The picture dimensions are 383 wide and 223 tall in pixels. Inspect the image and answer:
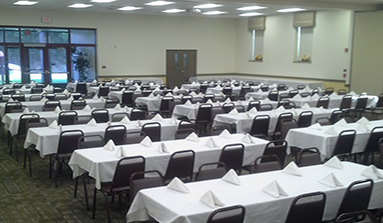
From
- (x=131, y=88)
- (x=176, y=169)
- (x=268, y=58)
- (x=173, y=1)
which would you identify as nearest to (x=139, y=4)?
(x=173, y=1)

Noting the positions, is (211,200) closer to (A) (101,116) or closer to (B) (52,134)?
(B) (52,134)

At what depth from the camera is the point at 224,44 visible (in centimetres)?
2525

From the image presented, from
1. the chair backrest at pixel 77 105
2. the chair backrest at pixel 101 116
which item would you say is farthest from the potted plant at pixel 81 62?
the chair backrest at pixel 101 116

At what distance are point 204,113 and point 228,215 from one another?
22.9ft

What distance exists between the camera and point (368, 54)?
57.4 ft

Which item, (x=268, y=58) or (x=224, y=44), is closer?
(x=268, y=58)

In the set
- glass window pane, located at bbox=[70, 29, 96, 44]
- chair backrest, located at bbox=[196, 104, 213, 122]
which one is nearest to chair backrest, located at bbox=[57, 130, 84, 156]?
chair backrest, located at bbox=[196, 104, 213, 122]

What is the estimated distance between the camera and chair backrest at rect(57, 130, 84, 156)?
7.28 meters

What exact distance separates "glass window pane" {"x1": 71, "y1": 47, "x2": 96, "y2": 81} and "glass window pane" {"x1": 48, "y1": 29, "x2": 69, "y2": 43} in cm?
67

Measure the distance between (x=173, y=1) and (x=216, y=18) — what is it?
840cm

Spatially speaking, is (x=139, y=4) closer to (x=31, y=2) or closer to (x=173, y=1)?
(x=173, y=1)

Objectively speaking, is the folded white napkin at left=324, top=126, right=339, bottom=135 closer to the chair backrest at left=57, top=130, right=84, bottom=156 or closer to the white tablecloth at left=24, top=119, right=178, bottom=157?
the white tablecloth at left=24, top=119, right=178, bottom=157

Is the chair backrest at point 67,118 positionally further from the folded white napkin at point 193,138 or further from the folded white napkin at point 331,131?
the folded white napkin at point 331,131

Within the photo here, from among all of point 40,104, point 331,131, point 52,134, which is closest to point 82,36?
point 40,104
